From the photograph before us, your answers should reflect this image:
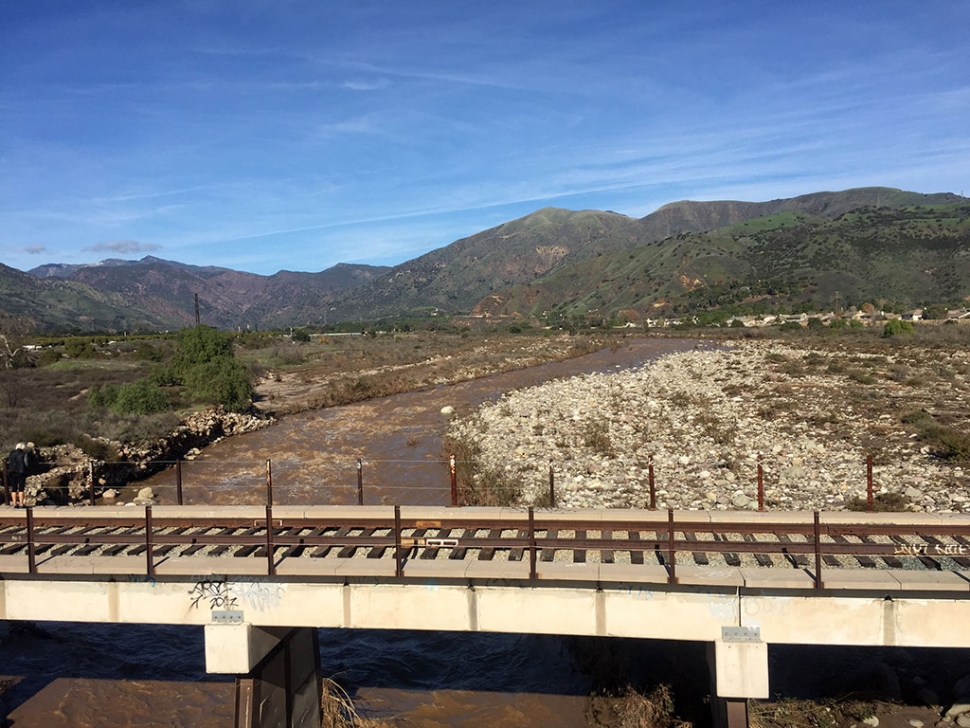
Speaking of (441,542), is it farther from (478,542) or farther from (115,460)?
(115,460)

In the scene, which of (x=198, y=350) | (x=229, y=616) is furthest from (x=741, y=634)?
(x=198, y=350)

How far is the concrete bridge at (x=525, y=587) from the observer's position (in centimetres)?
771

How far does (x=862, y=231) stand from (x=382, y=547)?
16955 cm

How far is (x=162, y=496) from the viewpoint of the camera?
21594 millimetres

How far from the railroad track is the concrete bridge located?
0.11ft

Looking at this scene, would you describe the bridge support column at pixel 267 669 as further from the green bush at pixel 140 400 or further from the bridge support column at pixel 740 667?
the green bush at pixel 140 400

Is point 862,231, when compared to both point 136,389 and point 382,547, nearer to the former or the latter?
point 136,389

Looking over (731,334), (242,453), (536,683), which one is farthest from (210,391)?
(731,334)

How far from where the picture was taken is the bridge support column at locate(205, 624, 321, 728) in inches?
332

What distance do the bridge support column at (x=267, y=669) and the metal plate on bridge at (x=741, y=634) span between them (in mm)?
5690

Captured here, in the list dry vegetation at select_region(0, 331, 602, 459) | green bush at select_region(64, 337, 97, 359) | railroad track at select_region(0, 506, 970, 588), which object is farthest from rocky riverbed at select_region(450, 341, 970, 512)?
green bush at select_region(64, 337, 97, 359)

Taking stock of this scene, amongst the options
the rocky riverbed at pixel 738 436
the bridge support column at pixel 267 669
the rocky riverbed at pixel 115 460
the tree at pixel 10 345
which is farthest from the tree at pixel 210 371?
the bridge support column at pixel 267 669

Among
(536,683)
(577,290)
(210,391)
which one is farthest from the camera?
(577,290)

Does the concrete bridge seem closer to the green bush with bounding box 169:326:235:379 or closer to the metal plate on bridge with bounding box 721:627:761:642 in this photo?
Answer: the metal plate on bridge with bounding box 721:627:761:642
